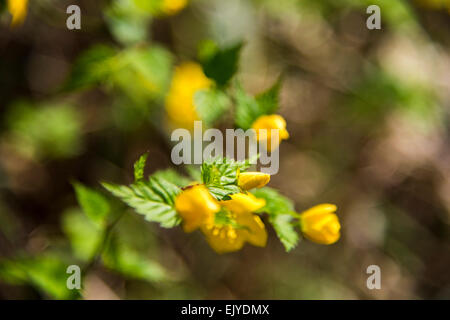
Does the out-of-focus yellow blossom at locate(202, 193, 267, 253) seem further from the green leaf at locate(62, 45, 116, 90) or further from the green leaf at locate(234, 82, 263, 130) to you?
the green leaf at locate(62, 45, 116, 90)

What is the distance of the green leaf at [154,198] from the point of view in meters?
0.91

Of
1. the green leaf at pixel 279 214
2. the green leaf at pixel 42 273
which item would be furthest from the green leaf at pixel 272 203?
the green leaf at pixel 42 273

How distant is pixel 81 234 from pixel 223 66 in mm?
950

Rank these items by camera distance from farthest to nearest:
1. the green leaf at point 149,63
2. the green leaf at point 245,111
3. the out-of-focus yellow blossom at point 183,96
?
the out-of-focus yellow blossom at point 183,96
the green leaf at point 149,63
the green leaf at point 245,111

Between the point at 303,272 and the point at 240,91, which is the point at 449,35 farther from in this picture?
the point at 240,91

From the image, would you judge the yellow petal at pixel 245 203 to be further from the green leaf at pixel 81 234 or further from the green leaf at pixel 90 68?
the green leaf at pixel 81 234

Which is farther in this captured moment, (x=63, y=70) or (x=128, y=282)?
(x=63, y=70)

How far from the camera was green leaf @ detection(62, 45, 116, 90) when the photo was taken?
1.37 meters

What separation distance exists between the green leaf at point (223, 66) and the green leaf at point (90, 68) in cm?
40

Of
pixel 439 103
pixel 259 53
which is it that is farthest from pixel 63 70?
pixel 439 103

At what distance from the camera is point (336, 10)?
260 centimetres

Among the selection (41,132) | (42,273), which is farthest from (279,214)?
(41,132)

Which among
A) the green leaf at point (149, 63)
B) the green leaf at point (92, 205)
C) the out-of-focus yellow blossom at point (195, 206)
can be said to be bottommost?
the out-of-focus yellow blossom at point (195, 206)

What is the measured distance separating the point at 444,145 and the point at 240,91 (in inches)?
77.6
